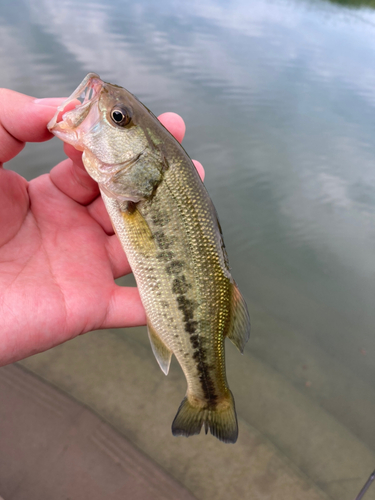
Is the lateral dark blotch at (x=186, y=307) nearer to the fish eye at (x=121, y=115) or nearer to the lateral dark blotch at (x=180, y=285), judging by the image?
the lateral dark blotch at (x=180, y=285)

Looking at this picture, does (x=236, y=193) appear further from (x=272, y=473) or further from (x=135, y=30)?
(x=135, y=30)

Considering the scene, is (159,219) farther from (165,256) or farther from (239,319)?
(239,319)

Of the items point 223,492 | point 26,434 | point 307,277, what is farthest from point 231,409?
point 307,277

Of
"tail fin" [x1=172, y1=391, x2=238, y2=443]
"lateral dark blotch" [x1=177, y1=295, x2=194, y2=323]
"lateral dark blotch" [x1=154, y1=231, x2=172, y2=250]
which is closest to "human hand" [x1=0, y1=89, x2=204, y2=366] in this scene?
"lateral dark blotch" [x1=177, y1=295, x2=194, y2=323]

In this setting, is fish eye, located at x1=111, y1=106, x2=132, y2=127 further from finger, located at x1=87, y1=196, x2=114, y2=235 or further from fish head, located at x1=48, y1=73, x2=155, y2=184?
finger, located at x1=87, y1=196, x2=114, y2=235

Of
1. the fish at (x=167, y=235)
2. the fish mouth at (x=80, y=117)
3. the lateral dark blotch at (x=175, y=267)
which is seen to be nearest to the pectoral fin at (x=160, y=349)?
the fish at (x=167, y=235)
